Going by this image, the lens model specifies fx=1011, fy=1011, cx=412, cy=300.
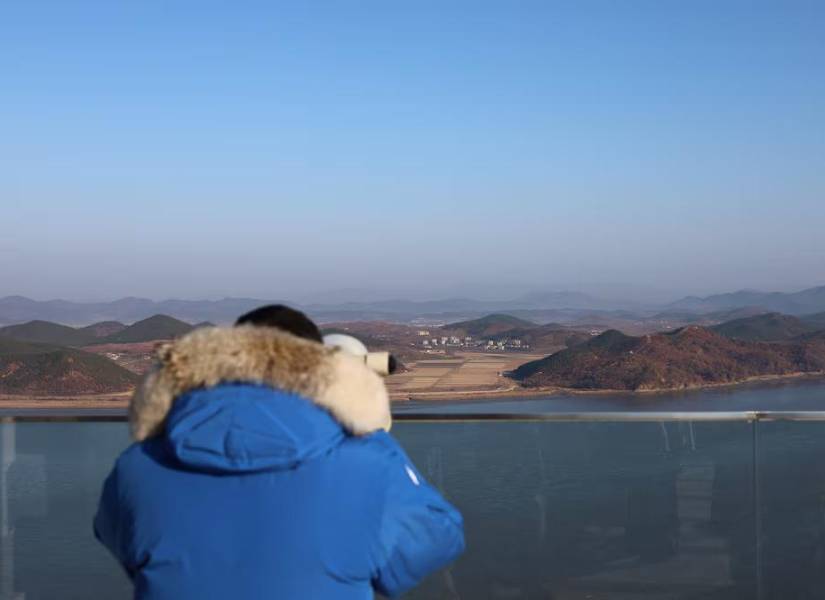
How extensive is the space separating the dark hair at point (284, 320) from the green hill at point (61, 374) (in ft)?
15.9

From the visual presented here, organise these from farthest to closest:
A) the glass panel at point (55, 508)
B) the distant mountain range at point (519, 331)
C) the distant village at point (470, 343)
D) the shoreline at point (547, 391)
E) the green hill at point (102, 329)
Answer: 1. the distant mountain range at point (519, 331)
2. the green hill at point (102, 329)
3. the distant village at point (470, 343)
4. the shoreline at point (547, 391)
5. the glass panel at point (55, 508)

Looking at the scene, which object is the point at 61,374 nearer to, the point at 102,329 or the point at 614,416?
the point at 614,416

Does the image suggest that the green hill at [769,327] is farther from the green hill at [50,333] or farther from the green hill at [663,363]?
the green hill at [50,333]

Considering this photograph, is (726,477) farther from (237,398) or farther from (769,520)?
(237,398)

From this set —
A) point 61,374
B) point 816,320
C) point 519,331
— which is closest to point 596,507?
point 61,374

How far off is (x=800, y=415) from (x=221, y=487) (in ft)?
9.55

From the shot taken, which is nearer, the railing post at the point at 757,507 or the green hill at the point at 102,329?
the railing post at the point at 757,507

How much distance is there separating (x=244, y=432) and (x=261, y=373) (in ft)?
0.44

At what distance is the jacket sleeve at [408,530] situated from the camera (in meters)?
1.70

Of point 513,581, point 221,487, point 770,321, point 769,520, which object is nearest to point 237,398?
point 221,487

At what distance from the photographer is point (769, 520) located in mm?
3896

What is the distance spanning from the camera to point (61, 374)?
7602mm

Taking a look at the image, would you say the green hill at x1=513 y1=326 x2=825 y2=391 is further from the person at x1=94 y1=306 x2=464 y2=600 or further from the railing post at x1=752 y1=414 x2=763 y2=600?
the person at x1=94 y1=306 x2=464 y2=600

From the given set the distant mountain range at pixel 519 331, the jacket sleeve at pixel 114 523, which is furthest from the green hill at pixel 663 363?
the jacket sleeve at pixel 114 523
